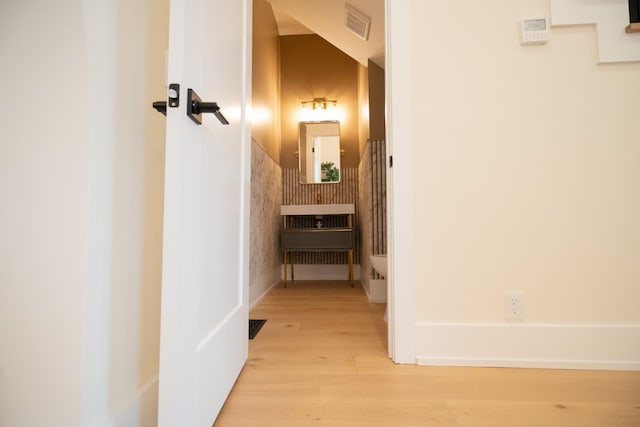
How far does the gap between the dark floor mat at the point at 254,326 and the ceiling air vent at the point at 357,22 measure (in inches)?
89.2

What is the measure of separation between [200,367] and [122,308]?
0.24 metres

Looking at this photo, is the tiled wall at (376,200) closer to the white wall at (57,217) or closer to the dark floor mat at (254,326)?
the dark floor mat at (254,326)

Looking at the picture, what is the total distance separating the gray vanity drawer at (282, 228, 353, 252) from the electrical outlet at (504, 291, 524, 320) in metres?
1.74

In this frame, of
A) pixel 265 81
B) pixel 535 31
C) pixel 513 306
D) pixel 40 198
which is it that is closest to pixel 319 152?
pixel 265 81

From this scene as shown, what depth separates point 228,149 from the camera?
3.23 ft

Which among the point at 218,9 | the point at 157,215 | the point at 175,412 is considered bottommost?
the point at 175,412

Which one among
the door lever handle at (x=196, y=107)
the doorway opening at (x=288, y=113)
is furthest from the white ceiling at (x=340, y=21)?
the door lever handle at (x=196, y=107)

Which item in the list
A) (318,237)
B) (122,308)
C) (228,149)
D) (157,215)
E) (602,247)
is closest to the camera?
(122,308)

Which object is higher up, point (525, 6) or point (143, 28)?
point (525, 6)

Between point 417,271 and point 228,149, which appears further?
Result: point 417,271

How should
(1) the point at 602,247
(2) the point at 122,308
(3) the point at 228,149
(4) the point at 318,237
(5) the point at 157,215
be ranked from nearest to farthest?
1. (2) the point at 122,308
2. (5) the point at 157,215
3. (3) the point at 228,149
4. (1) the point at 602,247
5. (4) the point at 318,237

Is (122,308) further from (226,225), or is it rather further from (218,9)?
(218,9)

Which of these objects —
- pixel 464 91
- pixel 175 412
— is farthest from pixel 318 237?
pixel 175 412

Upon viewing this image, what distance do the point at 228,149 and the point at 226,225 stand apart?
10.1 inches
